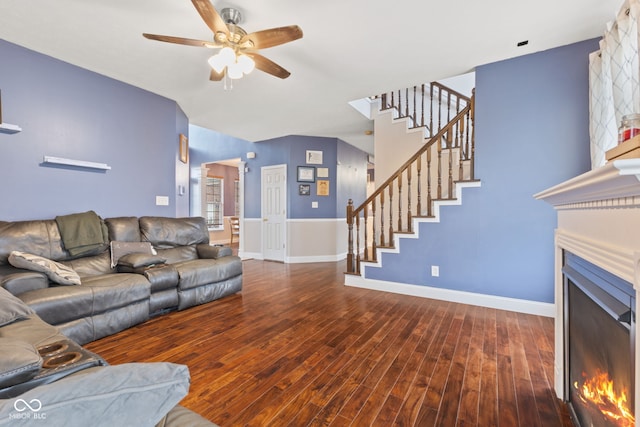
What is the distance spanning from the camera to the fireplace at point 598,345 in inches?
31.4

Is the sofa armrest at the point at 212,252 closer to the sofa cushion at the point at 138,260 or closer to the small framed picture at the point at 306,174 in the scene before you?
the sofa cushion at the point at 138,260

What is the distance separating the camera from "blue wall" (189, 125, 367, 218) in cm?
576

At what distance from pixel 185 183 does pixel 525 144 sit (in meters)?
4.64

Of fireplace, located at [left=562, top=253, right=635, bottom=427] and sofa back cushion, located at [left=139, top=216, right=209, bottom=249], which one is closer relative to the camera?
fireplace, located at [left=562, top=253, right=635, bottom=427]

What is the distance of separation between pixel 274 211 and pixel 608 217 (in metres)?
5.41

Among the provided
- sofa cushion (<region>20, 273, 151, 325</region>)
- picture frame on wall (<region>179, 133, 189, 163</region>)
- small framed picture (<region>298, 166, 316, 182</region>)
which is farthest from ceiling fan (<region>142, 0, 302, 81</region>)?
small framed picture (<region>298, 166, 316, 182</region>)

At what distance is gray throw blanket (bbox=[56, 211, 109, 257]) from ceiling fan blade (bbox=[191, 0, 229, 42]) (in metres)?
2.18

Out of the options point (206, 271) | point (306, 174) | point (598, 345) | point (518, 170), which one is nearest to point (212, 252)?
point (206, 271)

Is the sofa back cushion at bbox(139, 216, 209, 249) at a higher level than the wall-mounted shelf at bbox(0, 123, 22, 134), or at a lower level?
lower

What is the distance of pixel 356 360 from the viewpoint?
192 centimetres

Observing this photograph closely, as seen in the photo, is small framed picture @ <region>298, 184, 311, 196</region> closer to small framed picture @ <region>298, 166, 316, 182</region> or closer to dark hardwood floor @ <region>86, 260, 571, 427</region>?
small framed picture @ <region>298, 166, 316, 182</region>

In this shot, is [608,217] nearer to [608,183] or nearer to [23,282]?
[608,183]

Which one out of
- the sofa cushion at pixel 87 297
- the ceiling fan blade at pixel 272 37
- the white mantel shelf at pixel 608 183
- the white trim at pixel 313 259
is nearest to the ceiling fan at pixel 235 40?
the ceiling fan blade at pixel 272 37

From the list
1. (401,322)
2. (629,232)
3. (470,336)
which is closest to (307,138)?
(401,322)
